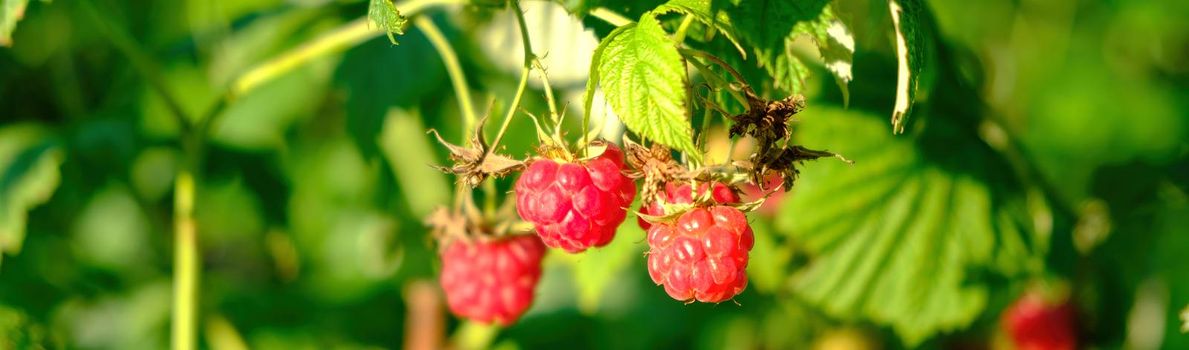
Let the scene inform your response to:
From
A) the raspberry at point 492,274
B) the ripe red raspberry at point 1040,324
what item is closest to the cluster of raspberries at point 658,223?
the raspberry at point 492,274

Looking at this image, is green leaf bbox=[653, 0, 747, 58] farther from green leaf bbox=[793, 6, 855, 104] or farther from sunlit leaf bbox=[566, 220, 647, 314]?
sunlit leaf bbox=[566, 220, 647, 314]

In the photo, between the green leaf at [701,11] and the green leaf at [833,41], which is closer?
the green leaf at [701,11]

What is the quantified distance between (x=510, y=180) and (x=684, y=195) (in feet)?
3.56

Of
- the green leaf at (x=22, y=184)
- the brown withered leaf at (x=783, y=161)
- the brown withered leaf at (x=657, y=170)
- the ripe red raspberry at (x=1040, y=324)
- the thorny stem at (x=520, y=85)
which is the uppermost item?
the green leaf at (x=22, y=184)

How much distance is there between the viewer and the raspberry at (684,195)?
107 cm

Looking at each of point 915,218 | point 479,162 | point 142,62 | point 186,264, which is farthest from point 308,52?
point 915,218

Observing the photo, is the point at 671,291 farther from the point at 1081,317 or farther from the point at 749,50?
the point at 1081,317

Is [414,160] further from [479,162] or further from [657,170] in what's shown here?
[657,170]

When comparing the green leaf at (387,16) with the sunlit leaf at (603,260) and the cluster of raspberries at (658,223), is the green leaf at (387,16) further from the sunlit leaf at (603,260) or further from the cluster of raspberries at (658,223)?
the sunlit leaf at (603,260)

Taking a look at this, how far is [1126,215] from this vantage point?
1.96m

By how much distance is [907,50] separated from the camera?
105 centimetres

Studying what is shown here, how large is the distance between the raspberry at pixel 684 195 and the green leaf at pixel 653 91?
9 centimetres

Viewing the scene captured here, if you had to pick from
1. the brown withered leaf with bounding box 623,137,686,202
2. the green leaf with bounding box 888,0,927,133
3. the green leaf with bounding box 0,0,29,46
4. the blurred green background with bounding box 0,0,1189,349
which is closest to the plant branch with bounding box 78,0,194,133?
the blurred green background with bounding box 0,0,1189,349

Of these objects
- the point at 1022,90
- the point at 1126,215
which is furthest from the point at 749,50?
the point at 1022,90
